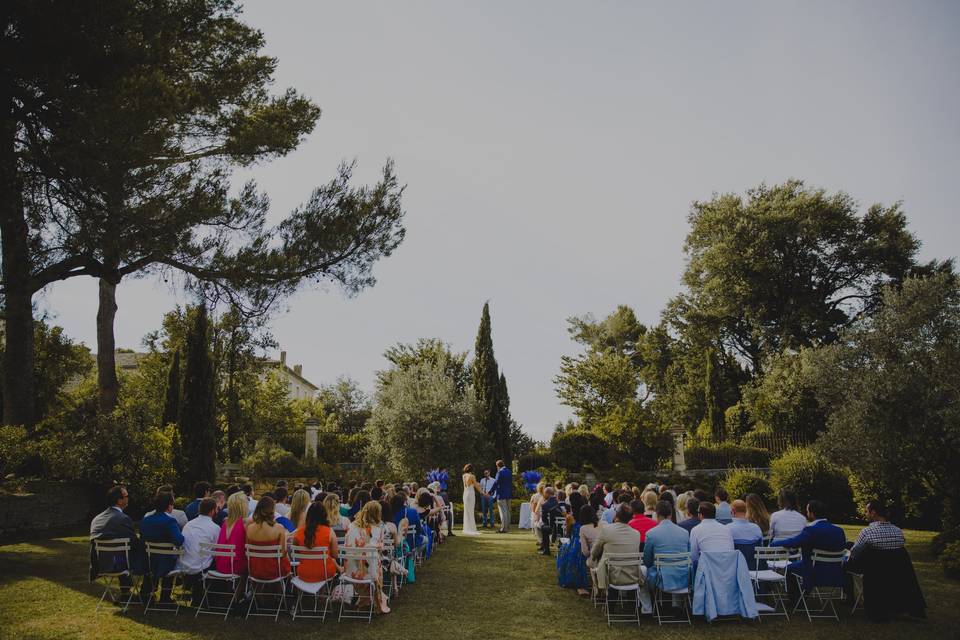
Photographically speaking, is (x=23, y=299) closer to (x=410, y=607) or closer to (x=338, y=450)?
(x=410, y=607)

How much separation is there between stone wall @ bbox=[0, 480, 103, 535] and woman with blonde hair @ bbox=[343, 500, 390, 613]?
9.73 meters

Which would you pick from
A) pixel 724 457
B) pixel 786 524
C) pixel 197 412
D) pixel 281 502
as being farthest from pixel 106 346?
pixel 724 457

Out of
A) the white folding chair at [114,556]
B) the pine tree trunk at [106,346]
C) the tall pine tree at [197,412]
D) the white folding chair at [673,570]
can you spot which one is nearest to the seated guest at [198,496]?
the white folding chair at [114,556]

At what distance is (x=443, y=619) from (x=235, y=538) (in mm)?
2525

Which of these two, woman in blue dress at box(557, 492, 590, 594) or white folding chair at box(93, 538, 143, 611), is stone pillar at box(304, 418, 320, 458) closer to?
woman in blue dress at box(557, 492, 590, 594)

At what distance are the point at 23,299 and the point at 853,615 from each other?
51.0 feet

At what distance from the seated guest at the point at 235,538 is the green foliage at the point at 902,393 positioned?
37.4 ft

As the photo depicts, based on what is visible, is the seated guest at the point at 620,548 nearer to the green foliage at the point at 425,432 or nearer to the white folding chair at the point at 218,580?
the white folding chair at the point at 218,580

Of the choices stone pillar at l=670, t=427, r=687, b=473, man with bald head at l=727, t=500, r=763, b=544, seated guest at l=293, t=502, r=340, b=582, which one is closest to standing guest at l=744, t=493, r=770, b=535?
man with bald head at l=727, t=500, r=763, b=544

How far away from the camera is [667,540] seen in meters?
7.22

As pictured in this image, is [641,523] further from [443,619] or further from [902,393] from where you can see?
[902,393]

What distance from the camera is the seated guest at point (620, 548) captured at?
7277 mm

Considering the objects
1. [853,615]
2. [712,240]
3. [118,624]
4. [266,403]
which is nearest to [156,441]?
[118,624]

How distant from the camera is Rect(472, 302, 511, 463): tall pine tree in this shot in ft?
86.0
